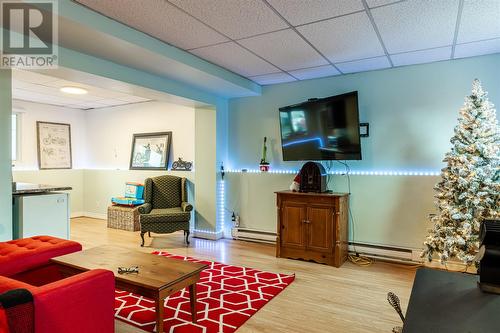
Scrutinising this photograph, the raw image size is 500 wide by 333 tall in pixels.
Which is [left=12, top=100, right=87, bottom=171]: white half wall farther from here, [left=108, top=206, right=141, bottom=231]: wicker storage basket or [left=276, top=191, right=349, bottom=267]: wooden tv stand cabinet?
[left=276, top=191, right=349, bottom=267]: wooden tv stand cabinet

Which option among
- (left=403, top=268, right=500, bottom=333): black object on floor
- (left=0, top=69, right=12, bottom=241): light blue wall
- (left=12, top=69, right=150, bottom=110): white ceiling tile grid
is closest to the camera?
(left=403, top=268, right=500, bottom=333): black object on floor

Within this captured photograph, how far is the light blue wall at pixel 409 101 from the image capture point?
147 inches

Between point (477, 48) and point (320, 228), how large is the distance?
2.73 m

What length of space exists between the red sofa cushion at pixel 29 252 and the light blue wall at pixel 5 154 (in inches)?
10.1

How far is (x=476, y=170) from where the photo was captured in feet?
10.2

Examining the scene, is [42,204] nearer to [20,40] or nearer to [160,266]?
[20,40]

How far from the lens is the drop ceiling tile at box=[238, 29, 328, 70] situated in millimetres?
3135

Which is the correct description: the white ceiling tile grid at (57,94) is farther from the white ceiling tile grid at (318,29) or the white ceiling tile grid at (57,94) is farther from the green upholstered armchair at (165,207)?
the white ceiling tile grid at (318,29)

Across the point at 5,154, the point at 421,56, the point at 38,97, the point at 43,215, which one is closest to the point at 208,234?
the point at 43,215

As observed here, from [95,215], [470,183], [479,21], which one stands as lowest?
[95,215]

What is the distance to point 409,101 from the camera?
13.1 ft

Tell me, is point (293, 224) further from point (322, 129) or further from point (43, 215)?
point (43, 215)

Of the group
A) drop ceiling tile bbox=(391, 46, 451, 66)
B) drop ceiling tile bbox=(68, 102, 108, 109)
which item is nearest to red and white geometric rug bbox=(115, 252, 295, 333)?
drop ceiling tile bbox=(391, 46, 451, 66)

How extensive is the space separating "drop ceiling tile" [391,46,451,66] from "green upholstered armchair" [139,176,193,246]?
3.65 meters
